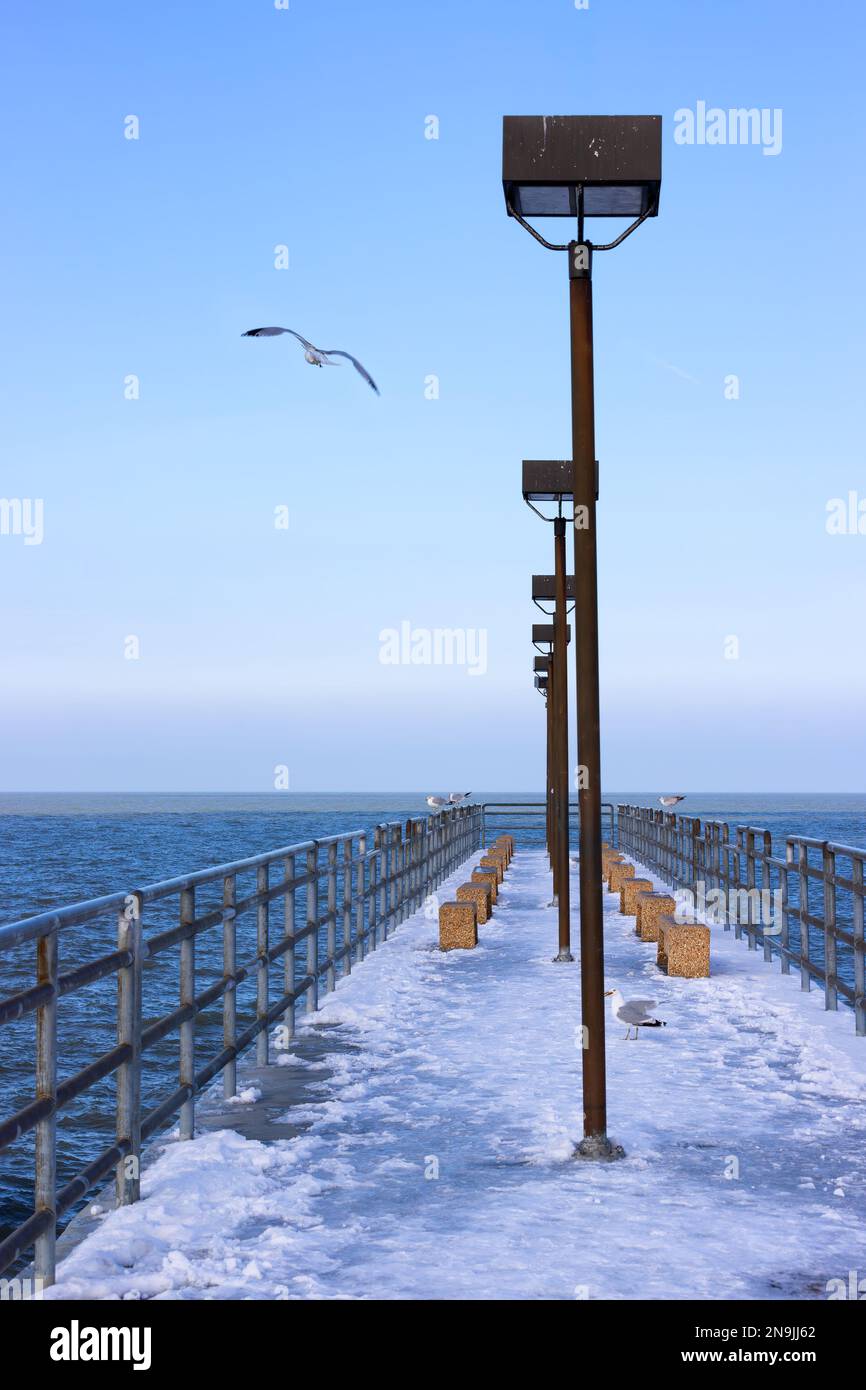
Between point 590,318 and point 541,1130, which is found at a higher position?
point 590,318

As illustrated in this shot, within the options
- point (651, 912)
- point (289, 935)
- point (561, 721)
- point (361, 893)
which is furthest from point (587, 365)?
point (561, 721)

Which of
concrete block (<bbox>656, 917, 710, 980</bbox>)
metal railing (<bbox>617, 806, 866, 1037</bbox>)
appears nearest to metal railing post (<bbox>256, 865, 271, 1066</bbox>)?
metal railing (<bbox>617, 806, 866, 1037</bbox>)

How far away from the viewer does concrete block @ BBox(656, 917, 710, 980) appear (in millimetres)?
A: 12852

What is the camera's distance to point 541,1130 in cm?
716

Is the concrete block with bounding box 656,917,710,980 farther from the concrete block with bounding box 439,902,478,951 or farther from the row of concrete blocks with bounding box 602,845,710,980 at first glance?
the concrete block with bounding box 439,902,478,951

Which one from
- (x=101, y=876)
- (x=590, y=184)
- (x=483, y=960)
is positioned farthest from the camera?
(x=101, y=876)

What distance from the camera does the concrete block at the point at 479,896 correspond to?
17.1m

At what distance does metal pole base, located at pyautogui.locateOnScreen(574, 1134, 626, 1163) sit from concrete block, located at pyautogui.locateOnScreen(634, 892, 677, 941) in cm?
811

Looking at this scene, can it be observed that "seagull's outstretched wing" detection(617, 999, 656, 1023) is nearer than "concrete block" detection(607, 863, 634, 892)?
Yes

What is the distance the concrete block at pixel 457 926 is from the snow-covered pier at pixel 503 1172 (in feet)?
12.9
